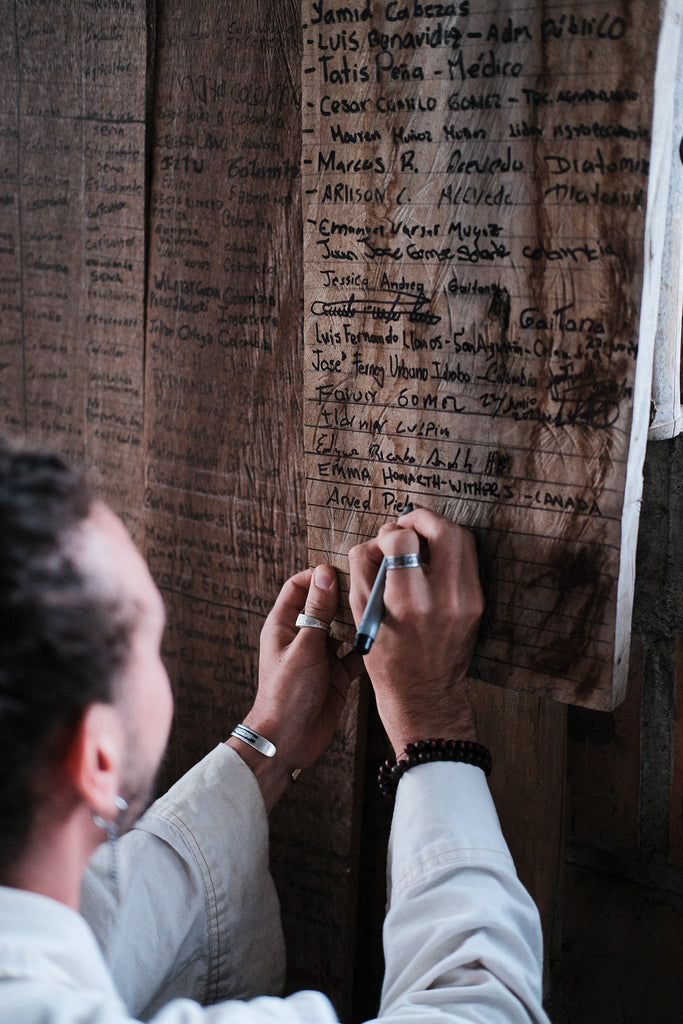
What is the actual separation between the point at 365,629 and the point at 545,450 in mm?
276

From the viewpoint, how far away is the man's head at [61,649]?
0.67 meters

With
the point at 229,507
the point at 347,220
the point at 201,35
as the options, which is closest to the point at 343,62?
the point at 347,220

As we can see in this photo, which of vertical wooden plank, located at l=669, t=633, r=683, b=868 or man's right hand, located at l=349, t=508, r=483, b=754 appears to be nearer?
man's right hand, located at l=349, t=508, r=483, b=754

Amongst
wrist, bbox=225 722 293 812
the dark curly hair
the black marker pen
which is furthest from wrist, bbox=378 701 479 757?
the dark curly hair

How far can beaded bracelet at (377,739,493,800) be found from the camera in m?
0.96

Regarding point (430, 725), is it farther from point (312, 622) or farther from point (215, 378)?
point (215, 378)

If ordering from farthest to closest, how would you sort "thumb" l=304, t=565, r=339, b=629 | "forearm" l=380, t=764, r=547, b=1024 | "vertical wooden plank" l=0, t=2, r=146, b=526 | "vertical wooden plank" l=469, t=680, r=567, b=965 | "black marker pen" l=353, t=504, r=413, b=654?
"vertical wooden plank" l=0, t=2, r=146, b=526 → "vertical wooden plank" l=469, t=680, r=567, b=965 → "thumb" l=304, t=565, r=339, b=629 → "black marker pen" l=353, t=504, r=413, b=654 → "forearm" l=380, t=764, r=547, b=1024

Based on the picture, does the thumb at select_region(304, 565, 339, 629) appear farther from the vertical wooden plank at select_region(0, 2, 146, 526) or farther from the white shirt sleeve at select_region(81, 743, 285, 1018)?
the vertical wooden plank at select_region(0, 2, 146, 526)

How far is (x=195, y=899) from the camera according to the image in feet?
3.53

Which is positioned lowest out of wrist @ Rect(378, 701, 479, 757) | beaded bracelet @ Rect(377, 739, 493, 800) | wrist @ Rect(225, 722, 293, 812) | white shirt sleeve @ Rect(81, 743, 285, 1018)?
white shirt sleeve @ Rect(81, 743, 285, 1018)

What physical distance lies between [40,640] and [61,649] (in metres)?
0.02

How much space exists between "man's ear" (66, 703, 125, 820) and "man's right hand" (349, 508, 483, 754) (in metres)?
0.33

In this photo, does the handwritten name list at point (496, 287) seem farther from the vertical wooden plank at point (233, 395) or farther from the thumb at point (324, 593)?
the vertical wooden plank at point (233, 395)

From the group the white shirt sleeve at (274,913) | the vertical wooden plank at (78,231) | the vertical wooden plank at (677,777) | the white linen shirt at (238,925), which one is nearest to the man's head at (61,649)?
the white linen shirt at (238,925)
